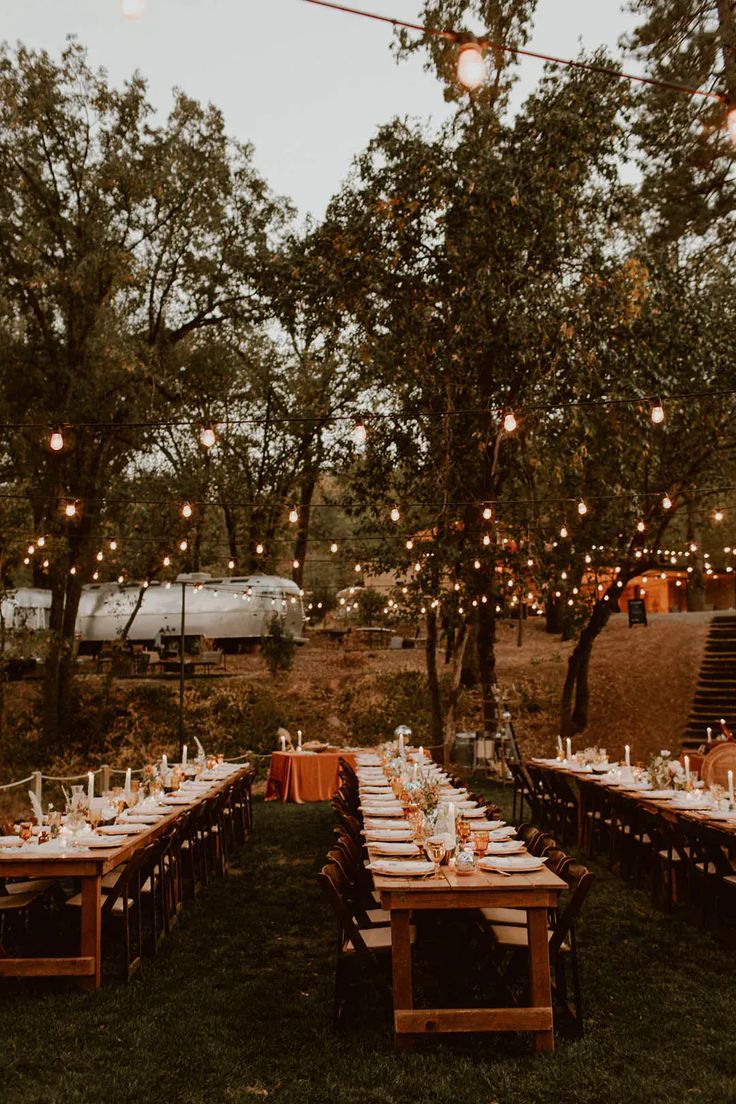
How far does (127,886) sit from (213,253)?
1342cm

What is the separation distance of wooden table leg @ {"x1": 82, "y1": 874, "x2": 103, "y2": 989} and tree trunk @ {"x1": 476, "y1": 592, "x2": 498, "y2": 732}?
9911 millimetres

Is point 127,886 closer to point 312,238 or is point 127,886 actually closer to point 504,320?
point 504,320

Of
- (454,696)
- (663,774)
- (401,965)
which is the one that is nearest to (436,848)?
(401,965)

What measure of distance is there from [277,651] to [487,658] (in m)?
5.20

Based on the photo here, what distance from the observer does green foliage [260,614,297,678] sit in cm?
1888

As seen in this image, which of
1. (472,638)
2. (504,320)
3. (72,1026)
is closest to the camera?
(72,1026)

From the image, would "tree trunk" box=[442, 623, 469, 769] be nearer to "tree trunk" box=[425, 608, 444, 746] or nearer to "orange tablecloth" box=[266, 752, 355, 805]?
"tree trunk" box=[425, 608, 444, 746]

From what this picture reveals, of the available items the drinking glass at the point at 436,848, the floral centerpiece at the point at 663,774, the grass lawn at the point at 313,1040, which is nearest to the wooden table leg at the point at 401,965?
the grass lawn at the point at 313,1040

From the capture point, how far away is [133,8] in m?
3.83

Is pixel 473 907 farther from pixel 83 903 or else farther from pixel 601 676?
pixel 601 676

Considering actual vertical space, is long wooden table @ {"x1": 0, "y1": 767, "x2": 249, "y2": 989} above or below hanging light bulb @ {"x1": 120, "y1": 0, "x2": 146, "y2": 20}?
below

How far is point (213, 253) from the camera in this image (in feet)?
54.1

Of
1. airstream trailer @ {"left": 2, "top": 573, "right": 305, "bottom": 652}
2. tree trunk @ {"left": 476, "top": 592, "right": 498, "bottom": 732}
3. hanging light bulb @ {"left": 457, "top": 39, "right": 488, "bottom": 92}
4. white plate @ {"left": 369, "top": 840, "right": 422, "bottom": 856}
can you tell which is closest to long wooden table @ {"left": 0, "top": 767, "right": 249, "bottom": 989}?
white plate @ {"left": 369, "top": 840, "right": 422, "bottom": 856}

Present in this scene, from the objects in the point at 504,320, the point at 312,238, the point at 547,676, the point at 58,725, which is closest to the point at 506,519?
the point at 504,320
